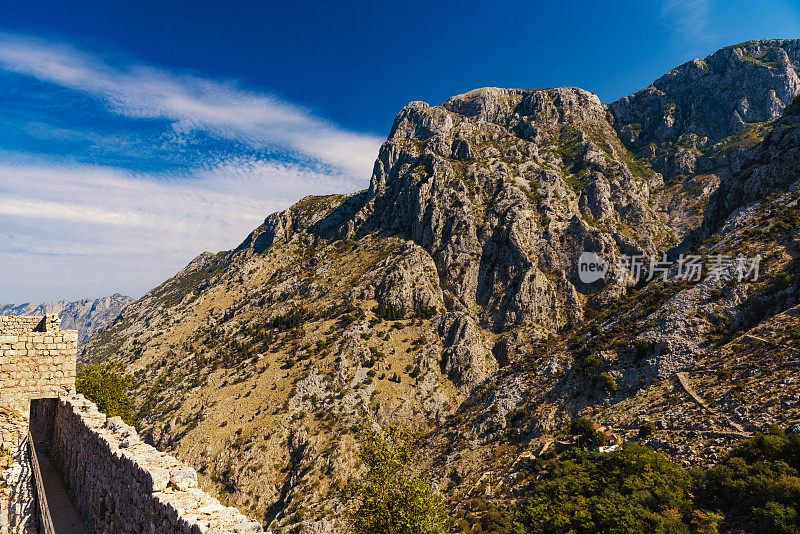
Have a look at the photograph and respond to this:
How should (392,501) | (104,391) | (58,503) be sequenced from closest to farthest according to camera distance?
(58,503)
(392,501)
(104,391)

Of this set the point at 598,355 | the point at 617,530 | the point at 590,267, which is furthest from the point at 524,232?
the point at 617,530

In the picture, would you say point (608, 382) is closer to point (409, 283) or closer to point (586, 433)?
point (586, 433)

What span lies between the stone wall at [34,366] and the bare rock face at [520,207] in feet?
371

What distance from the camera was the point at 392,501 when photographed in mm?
28203

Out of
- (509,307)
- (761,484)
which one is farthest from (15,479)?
(509,307)

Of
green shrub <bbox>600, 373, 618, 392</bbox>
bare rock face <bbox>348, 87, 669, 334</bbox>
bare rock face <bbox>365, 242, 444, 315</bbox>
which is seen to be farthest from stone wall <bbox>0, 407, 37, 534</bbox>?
bare rock face <bbox>348, 87, 669, 334</bbox>

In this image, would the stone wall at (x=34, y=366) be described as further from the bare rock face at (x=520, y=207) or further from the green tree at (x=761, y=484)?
the bare rock face at (x=520, y=207)

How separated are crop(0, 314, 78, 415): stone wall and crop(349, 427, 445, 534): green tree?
2138cm

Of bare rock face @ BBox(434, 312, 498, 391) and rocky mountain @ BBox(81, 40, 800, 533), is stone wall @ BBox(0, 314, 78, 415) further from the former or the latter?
bare rock face @ BBox(434, 312, 498, 391)

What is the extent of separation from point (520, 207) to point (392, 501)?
4949 inches

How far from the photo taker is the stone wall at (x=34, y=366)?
15.2 metres

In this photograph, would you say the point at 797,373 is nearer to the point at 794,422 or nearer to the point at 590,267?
the point at 794,422

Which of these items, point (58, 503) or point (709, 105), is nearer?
point (58, 503)

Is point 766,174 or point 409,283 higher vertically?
point 766,174
